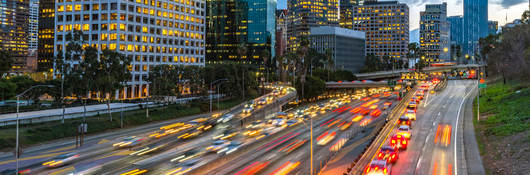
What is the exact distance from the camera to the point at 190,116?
86.9 m

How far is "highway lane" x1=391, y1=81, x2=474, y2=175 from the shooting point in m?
37.6

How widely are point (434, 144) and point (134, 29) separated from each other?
4237 inches

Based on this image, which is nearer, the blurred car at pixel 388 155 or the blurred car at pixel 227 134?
the blurred car at pixel 388 155

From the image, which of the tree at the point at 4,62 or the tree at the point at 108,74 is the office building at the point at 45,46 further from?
the tree at the point at 108,74

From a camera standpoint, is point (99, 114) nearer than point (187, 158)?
No

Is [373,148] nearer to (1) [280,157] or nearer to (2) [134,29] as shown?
(1) [280,157]

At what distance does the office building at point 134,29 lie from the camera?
12081cm

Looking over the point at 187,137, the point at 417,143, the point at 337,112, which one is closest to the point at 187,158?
the point at 187,137

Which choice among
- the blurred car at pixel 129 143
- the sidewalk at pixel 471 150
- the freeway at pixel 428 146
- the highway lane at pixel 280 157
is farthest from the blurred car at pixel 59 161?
the sidewalk at pixel 471 150

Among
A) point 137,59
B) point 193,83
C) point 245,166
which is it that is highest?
point 137,59

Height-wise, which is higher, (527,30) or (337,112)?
(527,30)

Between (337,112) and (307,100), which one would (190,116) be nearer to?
(337,112)

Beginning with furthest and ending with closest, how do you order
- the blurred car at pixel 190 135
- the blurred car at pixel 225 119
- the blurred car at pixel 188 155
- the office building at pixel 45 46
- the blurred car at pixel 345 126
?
the office building at pixel 45 46 → the blurred car at pixel 225 119 → the blurred car at pixel 345 126 → the blurred car at pixel 190 135 → the blurred car at pixel 188 155

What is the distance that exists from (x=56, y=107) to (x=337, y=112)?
65567 mm
